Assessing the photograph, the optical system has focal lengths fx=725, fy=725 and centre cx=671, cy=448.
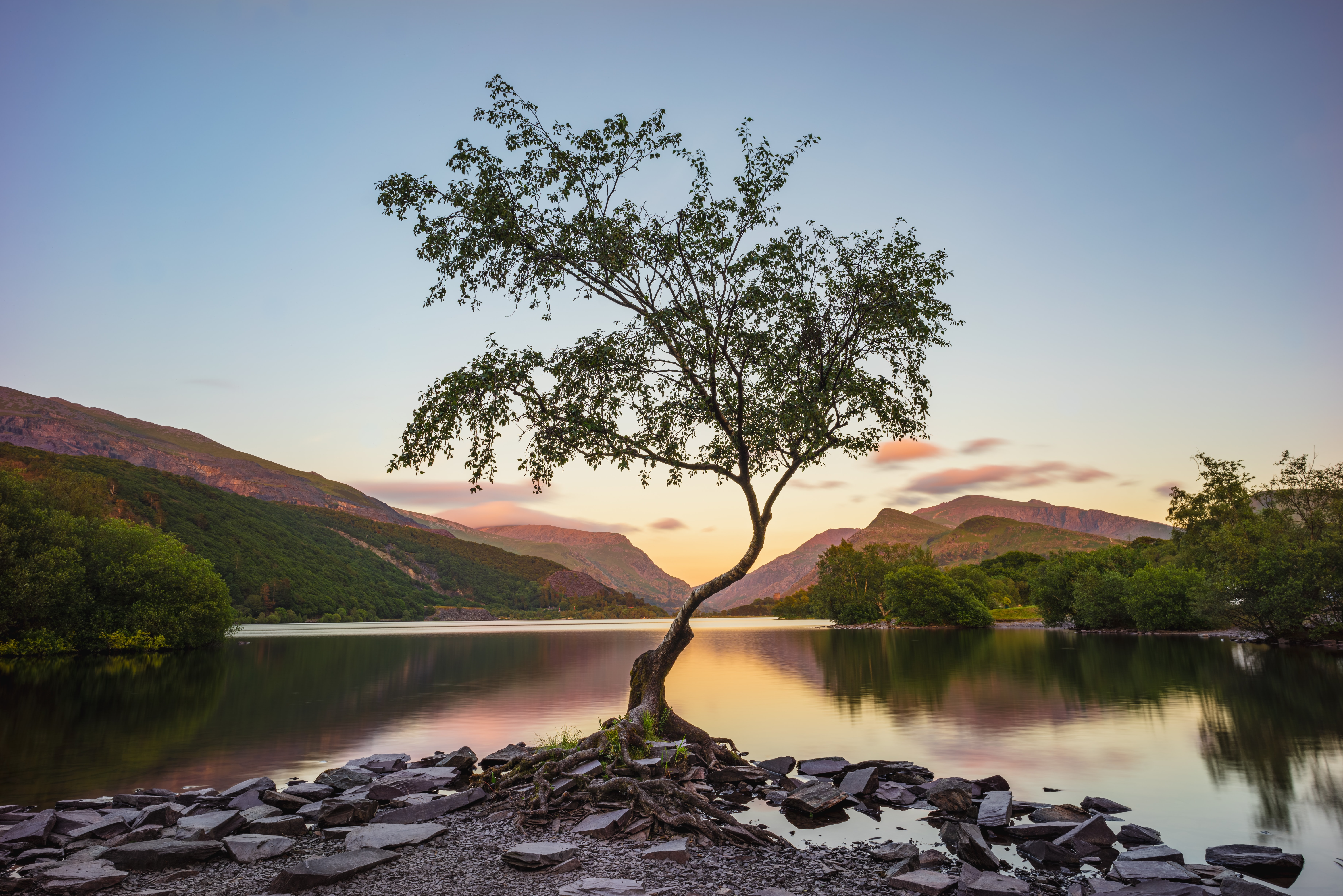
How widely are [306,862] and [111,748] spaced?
16544mm

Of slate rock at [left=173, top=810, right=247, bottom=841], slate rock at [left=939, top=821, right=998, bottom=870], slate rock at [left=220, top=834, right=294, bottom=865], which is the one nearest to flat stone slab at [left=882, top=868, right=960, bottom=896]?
slate rock at [left=939, top=821, right=998, bottom=870]

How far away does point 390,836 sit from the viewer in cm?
1088

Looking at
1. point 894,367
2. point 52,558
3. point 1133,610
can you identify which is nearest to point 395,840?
point 894,367

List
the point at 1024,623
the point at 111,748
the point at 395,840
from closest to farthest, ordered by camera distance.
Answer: the point at 395,840, the point at 111,748, the point at 1024,623

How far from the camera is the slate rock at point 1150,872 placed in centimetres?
879

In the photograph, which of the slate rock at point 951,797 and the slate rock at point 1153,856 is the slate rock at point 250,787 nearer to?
the slate rock at point 951,797

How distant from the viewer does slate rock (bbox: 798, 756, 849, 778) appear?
1622 centimetres

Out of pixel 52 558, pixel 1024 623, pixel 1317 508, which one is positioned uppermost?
pixel 1317 508

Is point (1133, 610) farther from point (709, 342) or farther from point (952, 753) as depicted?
point (709, 342)

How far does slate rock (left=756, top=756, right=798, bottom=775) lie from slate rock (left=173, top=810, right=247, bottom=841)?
10439 millimetres

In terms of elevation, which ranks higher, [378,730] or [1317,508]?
[1317,508]

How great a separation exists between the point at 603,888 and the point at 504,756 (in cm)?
937

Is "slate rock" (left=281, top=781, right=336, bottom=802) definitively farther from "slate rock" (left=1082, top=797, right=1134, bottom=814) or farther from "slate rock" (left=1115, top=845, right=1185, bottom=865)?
"slate rock" (left=1082, top=797, right=1134, bottom=814)

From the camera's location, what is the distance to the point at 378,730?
24.2 metres
